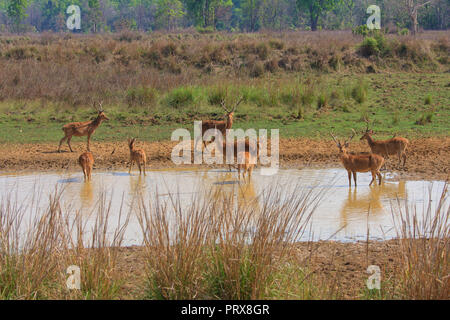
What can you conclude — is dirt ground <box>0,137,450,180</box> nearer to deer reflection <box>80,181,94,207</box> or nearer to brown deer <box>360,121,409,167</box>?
brown deer <box>360,121,409,167</box>

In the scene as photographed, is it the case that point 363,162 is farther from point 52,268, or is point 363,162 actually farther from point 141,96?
point 141,96

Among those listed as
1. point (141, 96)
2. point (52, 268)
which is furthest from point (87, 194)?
point (141, 96)

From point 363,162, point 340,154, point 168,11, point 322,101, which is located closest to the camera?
point 363,162

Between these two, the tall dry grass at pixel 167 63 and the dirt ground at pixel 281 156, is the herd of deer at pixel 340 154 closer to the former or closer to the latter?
the dirt ground at pixel 281 156

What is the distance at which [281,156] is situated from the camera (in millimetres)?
13789

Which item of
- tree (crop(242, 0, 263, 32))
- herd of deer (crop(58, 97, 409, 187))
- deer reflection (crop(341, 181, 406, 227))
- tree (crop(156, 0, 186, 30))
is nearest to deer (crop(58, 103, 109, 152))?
Answer: herd of deer (crop(58, 97, 409, 187))

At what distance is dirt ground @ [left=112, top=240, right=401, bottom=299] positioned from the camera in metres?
5.32

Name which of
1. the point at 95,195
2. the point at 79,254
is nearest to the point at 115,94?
the point at 95,195

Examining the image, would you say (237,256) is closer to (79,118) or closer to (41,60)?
(79,118)

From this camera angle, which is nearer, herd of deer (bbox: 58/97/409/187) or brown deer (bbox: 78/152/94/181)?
herd of deer (bbox: 58/97/409/187)

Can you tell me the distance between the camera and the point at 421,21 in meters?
55.8

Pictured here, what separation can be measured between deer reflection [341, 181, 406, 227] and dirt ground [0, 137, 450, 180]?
3.82 feet

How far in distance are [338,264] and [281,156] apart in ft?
24.7
